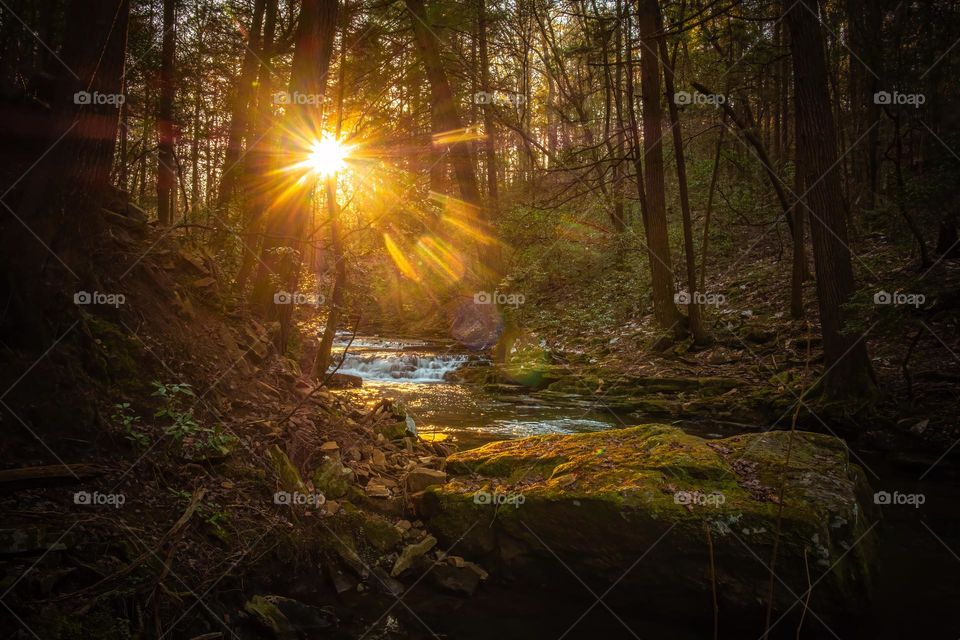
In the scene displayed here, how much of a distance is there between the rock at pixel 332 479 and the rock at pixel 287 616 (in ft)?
3.98

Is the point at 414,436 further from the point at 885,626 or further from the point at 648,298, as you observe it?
the point at 648,298

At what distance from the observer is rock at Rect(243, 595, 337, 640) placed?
3.66 m

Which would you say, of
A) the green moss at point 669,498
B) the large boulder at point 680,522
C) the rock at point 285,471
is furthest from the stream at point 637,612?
the rock at point 285,471

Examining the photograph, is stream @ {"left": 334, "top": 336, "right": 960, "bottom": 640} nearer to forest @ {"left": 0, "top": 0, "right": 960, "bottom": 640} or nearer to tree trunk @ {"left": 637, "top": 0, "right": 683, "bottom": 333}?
forest @ {"left": 0, "top": 0, "right": 960, "bottom": 640}

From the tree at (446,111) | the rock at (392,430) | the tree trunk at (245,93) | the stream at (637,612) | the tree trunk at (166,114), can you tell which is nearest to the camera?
the stream at (637,612)

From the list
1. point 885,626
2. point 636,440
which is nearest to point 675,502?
point 636,440

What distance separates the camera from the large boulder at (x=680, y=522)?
4.16 m

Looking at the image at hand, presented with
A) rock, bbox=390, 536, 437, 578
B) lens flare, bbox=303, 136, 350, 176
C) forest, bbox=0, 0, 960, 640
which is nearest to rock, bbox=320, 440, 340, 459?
forest, bbox=0, 0, 960, 640

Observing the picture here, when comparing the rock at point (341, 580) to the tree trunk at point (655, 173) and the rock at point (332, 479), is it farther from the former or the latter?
the tree trunk at point (655, 173)

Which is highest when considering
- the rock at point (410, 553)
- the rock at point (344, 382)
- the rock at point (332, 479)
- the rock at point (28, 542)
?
the rock at point (28, 542)

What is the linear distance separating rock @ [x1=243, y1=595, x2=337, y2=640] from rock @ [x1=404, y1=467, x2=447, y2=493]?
168cm

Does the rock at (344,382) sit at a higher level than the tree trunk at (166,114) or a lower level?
lower

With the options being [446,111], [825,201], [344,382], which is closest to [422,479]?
[344,382]

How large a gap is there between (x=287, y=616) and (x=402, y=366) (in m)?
11.4
